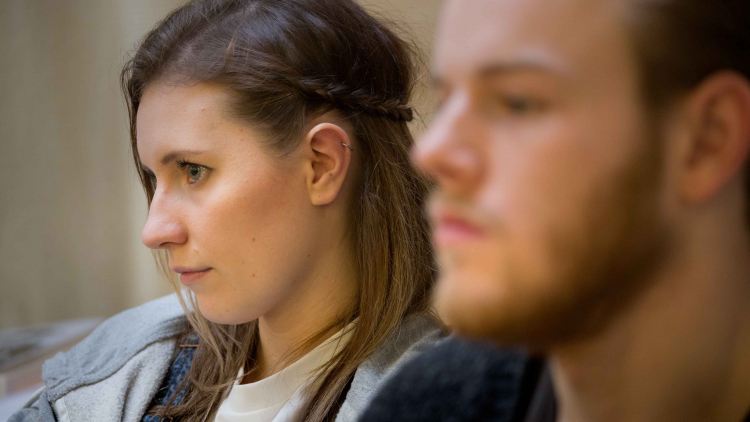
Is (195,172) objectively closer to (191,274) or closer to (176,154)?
(176,154)

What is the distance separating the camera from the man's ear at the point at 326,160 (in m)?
0.98

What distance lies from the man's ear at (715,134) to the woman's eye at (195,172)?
2.30 ft

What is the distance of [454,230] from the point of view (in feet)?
1.57

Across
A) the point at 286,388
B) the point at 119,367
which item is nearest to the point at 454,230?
the point at 286,388

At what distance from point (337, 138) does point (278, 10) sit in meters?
0.23

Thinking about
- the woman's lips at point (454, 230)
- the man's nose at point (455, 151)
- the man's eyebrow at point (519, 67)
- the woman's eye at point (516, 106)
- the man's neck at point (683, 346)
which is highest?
the man's eyebrow at point (519, 67)

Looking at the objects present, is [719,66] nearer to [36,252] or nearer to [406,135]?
[406,135]

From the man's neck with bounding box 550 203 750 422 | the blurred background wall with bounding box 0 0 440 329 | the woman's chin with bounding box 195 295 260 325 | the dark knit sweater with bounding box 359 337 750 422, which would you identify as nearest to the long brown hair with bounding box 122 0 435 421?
the woman's chin with bounding box 195 295 260 325

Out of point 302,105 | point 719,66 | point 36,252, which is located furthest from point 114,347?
point 36,252

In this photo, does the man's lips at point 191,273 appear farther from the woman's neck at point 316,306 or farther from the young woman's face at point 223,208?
the woman's neck at point 316,306

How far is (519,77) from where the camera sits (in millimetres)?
457

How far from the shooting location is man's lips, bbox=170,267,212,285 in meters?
0.97

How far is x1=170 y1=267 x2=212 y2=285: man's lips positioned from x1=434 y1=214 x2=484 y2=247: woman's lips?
0.57 m

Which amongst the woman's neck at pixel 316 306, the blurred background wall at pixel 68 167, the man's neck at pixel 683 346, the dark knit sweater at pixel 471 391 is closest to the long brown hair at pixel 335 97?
the woman's neck at pixel 316 306
